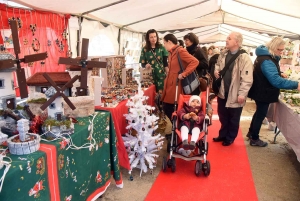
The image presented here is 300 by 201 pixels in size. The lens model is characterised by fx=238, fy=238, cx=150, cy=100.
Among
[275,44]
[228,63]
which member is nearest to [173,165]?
[228,63]

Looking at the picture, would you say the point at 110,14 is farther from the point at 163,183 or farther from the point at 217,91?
the point at 163,183

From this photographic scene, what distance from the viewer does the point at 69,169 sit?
69.2 inches

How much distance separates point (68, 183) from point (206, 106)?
2.05m

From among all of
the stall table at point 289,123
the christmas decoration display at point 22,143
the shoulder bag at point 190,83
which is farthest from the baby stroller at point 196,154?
the christmas decoration display at point 22,143

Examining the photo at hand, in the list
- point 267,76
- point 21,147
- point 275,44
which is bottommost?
point 21,147

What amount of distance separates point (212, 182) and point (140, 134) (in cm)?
99

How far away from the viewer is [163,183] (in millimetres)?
2711

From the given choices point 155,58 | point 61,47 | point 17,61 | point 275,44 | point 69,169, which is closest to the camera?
point 17,61

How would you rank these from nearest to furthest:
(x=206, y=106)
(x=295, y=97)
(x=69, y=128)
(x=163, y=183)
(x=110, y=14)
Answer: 1. (x=69, y=128)
2. (x=163, y=183)
3. (x=206, y=106)
4. (x=295, y=97)
5. (x=110, y=14)

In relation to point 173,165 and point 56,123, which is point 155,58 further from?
point 56,123

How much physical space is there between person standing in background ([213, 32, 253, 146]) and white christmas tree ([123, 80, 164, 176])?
121cm

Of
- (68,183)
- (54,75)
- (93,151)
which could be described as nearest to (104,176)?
(93,151)

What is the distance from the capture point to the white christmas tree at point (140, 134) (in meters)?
2.72

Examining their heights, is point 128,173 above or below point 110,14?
below
